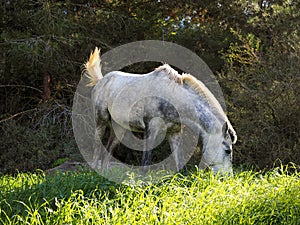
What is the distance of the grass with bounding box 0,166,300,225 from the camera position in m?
3.97

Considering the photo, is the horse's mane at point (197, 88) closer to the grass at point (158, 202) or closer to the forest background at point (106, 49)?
the grass at point (158, 202)

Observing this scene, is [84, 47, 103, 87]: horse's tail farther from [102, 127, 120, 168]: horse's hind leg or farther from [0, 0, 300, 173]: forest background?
[0, 0, 300, 173]: forest background

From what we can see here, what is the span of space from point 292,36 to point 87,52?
4160 mm

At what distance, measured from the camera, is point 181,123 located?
5754 mm

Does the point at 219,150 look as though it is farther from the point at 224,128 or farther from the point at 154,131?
the point at 154,131

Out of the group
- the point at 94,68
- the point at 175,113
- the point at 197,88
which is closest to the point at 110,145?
the point at 94,68

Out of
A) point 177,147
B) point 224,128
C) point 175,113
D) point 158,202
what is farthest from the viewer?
point 177,147

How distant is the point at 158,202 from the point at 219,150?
126cm

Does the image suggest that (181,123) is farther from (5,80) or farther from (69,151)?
(5,80)

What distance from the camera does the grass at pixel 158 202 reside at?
397 cm

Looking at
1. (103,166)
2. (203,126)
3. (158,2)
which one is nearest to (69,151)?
(103,166)

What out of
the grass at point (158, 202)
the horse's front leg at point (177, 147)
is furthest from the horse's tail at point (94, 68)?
the grass at point (158, 202)

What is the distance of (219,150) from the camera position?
18.4ft

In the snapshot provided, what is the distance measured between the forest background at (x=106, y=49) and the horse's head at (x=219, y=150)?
72.0 inches
